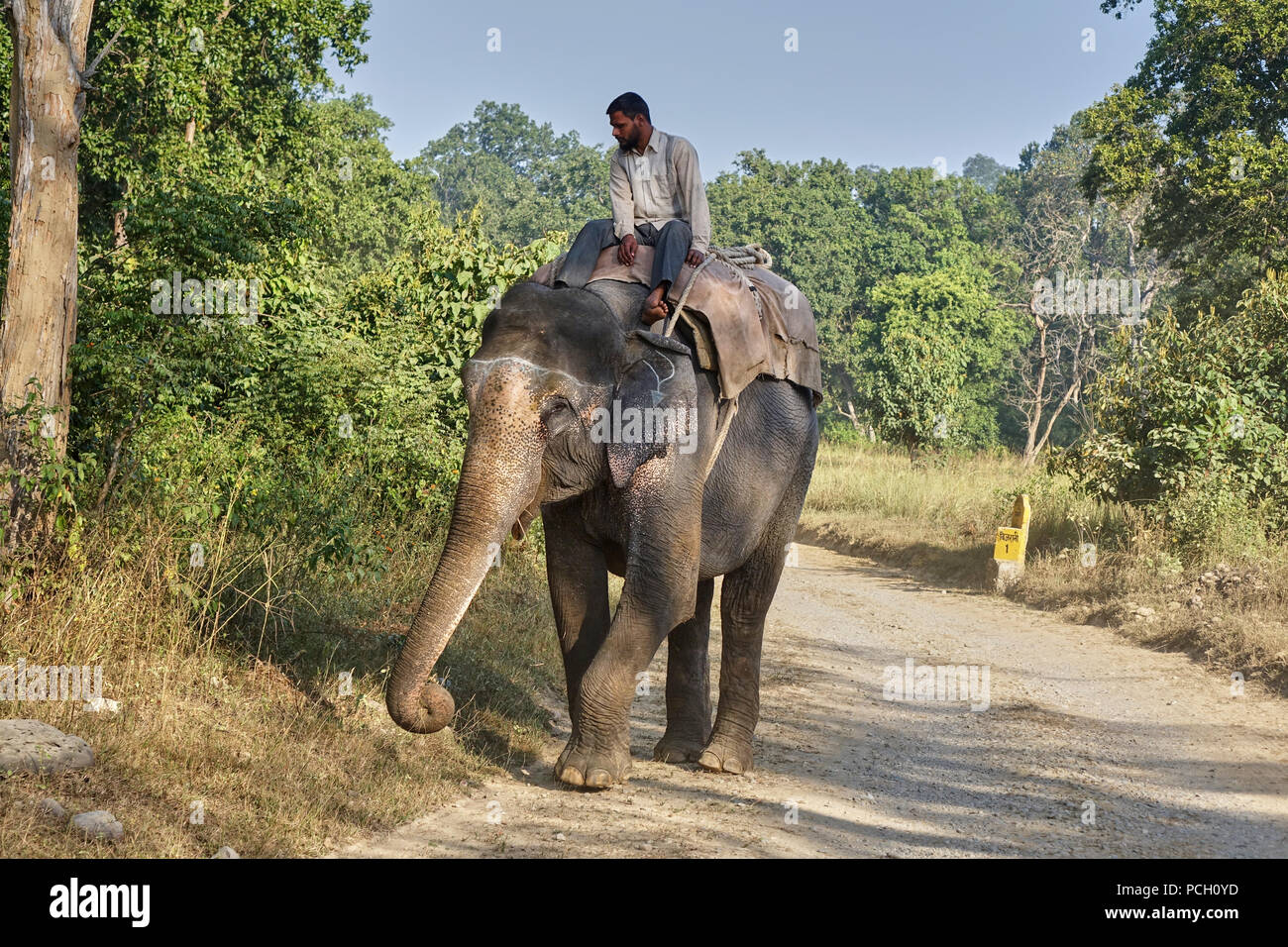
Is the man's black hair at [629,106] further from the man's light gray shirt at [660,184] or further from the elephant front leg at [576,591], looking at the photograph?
the elephant front leg at [576,591]

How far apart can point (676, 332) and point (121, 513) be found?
11.2 feet

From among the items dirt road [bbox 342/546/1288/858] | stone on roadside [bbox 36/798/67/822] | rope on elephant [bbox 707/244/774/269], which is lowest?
dirt road [bbox 342/546/1288/858]

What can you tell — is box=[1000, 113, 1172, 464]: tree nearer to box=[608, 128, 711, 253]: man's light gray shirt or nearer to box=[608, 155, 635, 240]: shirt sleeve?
box=[608, 128, 711, 253]: man's light gray shirt

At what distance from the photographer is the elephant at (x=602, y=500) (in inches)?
229

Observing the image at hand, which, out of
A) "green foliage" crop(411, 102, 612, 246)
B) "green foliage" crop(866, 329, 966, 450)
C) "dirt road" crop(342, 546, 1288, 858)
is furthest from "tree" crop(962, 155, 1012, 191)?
"dirt road" crop(342, 546, 1288, 858)

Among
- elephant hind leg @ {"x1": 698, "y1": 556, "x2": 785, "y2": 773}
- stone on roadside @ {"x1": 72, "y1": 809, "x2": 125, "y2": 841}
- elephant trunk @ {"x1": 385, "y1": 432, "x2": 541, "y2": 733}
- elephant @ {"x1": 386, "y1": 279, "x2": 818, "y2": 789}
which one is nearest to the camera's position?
stone on roadside @ {"x1": 72, "y1": 809, "x2": 125, "y2": 841}

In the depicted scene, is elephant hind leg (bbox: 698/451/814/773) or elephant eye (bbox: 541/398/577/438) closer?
elephant eye (bbox: 541/398/577/438)

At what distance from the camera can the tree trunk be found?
7020mm

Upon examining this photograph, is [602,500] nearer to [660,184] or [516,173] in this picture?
[660,184]

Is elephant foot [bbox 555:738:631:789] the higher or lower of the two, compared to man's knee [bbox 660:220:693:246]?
lower

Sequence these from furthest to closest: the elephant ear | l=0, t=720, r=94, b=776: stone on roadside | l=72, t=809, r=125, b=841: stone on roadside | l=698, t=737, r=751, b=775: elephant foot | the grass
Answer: the grass, l=698, t=737, r=751, b=775: elephant foot, the elephant ear, l=0, t=720, r=94, b=776: stone on roadside, l=72, t=809, r=125, b=841: stone on roadside

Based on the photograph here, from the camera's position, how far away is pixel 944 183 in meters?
70.1

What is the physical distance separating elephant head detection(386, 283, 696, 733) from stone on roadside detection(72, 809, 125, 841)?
4.01ft

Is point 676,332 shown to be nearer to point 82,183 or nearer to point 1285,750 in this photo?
point 1285,750
